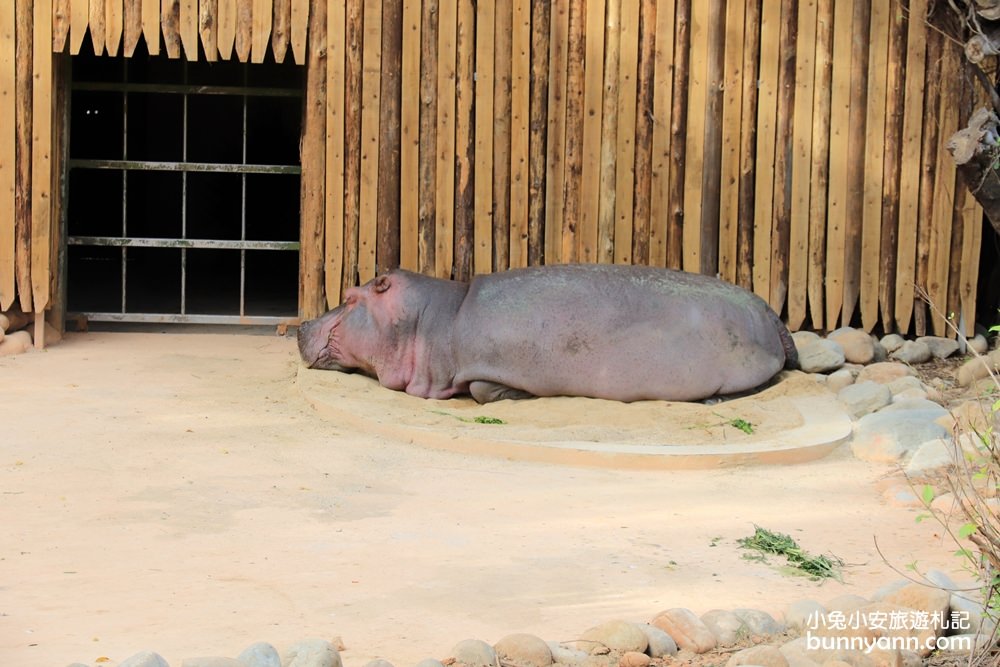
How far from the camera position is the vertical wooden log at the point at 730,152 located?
9.46 metres

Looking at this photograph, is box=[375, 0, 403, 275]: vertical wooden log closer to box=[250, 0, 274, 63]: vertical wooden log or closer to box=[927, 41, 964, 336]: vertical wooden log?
box=[250, 0, 274, 63]: vertical wooden log

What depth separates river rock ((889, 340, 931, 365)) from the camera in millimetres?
9309

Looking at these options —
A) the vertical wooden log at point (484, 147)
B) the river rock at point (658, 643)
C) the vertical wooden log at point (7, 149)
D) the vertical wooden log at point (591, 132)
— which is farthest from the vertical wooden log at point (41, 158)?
the river rock at point (658, 643)

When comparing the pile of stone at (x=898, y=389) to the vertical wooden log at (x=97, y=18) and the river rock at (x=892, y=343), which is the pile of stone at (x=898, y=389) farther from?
the vertical wooden log at (x=97, y=18)

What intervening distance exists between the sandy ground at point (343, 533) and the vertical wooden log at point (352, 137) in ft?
6.03

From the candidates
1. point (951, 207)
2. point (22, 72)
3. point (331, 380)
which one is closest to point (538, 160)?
point (331, 380)

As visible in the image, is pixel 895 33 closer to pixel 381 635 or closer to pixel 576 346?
pixel 576 346

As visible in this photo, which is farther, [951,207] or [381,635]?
[951,207]

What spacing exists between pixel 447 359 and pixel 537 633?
13.6 feet

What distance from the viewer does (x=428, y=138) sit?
30.7 ft

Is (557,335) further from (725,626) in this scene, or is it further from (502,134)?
(725,626)

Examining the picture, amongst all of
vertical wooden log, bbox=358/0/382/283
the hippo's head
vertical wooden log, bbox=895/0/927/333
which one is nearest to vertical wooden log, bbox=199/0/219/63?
vertical wooden log, bbox=358/0/382/283

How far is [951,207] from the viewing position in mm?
9578

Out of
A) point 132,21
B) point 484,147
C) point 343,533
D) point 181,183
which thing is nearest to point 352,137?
point 484,147
